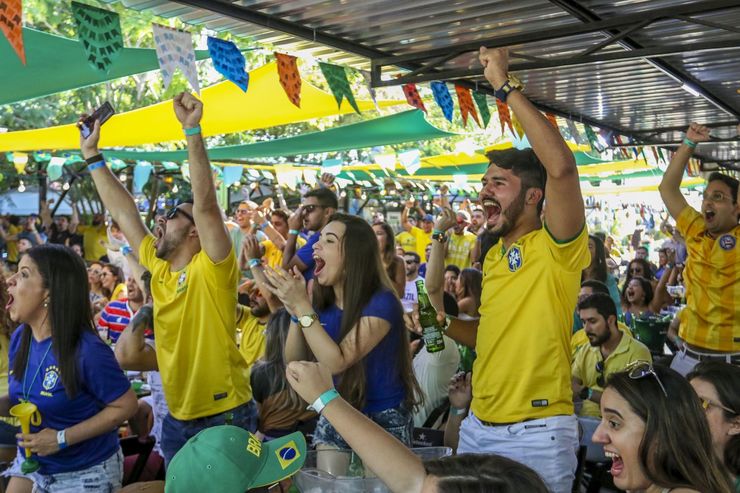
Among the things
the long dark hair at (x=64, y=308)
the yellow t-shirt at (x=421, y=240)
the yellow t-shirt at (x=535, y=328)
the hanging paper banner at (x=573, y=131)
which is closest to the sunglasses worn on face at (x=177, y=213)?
the long dark hair at (x=64, y=308)

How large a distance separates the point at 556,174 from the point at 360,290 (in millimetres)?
986

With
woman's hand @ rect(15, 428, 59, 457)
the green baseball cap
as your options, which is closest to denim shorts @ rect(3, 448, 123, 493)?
woman's hand @ rect(15, 428, 59, 457)

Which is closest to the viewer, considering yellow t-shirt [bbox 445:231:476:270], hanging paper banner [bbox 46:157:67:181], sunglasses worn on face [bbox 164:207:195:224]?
sunglasses worn on face [bbox 164:207:195:224]

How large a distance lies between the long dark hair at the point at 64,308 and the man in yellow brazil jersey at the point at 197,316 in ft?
1.26

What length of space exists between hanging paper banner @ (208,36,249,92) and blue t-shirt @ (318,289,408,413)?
2900 mm

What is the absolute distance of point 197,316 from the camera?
11.5 feet

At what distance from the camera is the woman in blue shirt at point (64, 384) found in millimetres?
3129

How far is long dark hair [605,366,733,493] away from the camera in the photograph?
2137 mm

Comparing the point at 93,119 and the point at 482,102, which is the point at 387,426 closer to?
the point at 93,119

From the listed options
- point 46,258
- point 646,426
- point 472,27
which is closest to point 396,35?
point 472,27

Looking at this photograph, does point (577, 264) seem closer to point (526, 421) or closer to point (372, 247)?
point (526, 421)

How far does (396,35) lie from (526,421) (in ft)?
11.8

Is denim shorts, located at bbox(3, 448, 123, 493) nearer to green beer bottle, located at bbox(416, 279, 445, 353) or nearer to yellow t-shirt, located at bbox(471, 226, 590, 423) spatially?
green beer bottle, located at bbox(416, 279, 445, 353)

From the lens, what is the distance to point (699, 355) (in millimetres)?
5148
